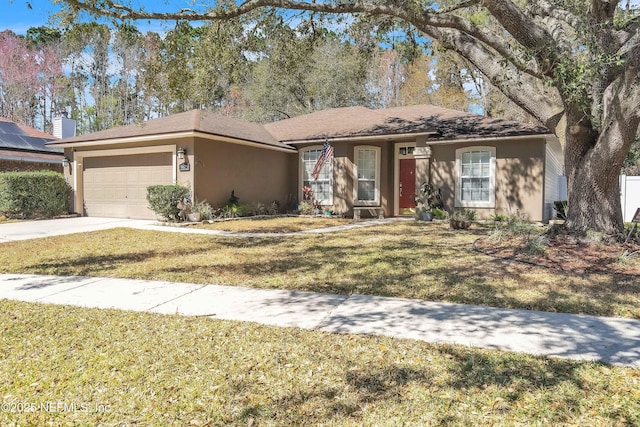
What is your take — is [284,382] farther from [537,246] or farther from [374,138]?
[374,138]

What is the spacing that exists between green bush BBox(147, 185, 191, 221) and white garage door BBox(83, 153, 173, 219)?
1.27 m

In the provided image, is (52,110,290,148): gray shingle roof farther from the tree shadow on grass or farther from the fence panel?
the fence panel

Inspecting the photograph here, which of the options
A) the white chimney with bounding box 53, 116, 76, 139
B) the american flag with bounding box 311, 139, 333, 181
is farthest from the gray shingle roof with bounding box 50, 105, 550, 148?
the white chimney with bounding box 53, 116, 76, 139

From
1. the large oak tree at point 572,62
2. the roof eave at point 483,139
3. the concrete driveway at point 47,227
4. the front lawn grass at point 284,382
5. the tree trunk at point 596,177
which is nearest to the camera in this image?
the front lawn grass at point 284,382

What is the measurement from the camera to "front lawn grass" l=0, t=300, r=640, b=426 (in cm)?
244

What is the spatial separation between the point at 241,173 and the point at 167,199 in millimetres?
3406

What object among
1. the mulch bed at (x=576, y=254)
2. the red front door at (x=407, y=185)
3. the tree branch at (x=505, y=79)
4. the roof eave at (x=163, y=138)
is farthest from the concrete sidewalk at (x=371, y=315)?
the red front door at (x=407, y=185)

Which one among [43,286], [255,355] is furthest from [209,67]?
[255,355]

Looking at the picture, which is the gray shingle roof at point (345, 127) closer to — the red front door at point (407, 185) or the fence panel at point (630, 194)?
the red front door at point (407, 185)

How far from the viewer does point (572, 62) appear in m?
6.77

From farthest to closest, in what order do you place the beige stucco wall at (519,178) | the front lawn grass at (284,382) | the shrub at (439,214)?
1. the shrub at (439,214)
2. the beige stucco wall at (519,178)
3. the front lawn grass at (284,382)

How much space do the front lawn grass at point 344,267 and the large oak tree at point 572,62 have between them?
2496 mm

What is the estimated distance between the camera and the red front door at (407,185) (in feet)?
54.5

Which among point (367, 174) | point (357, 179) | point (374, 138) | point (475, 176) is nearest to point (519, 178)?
point (475, 176)
